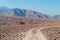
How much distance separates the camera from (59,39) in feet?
83.3

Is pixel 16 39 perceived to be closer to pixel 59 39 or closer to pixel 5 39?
pixel 5 39

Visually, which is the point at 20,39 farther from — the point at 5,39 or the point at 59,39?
the point at 59,39

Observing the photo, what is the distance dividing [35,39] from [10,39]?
3.65m

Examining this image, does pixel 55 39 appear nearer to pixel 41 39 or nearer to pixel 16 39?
pixel 41 39

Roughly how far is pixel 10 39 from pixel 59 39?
654cm

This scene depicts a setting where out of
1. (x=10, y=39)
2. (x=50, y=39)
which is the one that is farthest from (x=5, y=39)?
(x=50, y=39)

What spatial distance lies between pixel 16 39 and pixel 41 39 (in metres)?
3.58

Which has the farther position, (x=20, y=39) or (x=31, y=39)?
(x=20, y=39)

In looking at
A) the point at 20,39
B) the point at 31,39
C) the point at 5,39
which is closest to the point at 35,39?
the point at 31,39

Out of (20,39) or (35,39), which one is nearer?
(35,39)

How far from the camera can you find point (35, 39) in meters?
25.4

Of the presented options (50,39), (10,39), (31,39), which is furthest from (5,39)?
(50,39)

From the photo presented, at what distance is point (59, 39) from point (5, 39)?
23.6ft

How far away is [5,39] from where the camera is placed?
88.3ft
